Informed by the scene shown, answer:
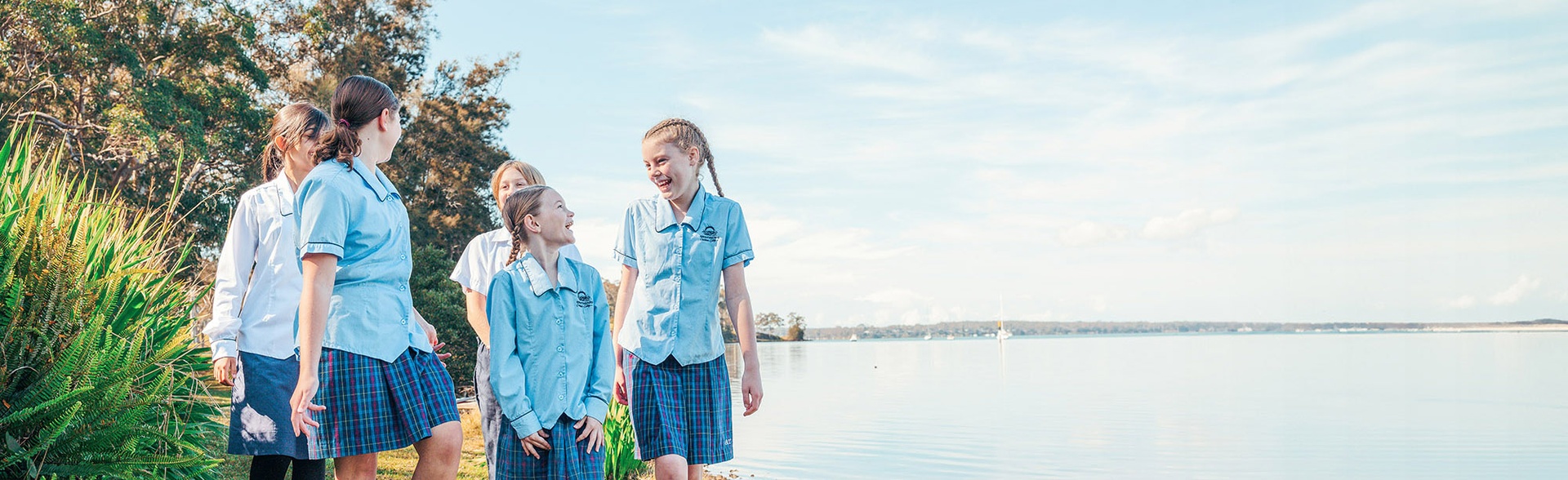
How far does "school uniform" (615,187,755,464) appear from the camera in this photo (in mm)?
3119

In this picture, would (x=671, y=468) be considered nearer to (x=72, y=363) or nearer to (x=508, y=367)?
(x=508, y=367)

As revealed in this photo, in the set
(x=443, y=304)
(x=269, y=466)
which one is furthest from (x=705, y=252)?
(x=443, y=304)

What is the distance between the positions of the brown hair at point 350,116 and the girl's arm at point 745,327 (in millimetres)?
1153

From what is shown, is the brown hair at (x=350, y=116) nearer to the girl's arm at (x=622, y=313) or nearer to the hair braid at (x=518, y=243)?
the hair braid at (x=518, y=243)

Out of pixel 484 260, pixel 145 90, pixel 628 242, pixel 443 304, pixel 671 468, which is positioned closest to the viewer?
pixel 671 468

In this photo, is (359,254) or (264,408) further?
(264,408)

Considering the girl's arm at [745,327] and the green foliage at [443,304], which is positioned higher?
the green foliage at [443,304]

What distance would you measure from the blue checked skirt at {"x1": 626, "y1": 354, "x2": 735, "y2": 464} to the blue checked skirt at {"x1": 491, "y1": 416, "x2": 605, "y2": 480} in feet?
1.15

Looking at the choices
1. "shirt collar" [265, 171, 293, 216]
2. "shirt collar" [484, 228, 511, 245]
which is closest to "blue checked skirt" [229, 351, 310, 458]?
"shirt collar" [265, 171, 293, 216]

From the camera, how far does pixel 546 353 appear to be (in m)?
2.71

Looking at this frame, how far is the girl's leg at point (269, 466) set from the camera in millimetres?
2730

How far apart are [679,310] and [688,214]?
314 mm

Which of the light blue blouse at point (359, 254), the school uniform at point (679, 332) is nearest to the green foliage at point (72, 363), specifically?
the light blue blouse at point (359, 254)

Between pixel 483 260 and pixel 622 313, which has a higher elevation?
pixel 483 260
